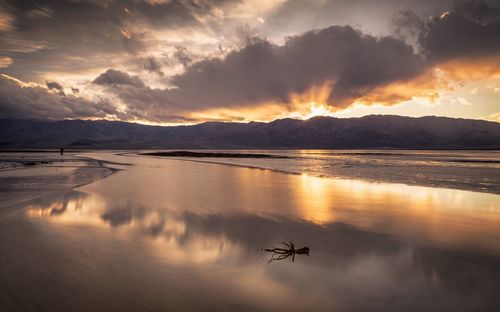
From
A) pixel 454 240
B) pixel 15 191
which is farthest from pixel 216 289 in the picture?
pixel 15 191

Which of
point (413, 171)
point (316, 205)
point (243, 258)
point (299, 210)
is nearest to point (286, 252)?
point (243, 258)

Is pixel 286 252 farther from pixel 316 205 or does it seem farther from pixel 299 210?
pixel 316 205

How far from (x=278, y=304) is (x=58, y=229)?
25.6ft

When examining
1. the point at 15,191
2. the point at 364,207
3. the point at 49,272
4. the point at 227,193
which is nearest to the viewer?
the point at 49,272

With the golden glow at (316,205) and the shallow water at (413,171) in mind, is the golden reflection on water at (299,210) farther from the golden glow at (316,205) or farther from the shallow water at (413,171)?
the shallow water at (413,171)

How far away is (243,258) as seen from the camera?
736 centimetres

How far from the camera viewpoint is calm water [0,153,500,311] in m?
5.33

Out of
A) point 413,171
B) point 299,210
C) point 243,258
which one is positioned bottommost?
point 299,210

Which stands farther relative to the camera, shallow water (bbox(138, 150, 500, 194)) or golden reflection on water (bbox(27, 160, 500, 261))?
shallow water (bbox(138, 150, 500, 194))

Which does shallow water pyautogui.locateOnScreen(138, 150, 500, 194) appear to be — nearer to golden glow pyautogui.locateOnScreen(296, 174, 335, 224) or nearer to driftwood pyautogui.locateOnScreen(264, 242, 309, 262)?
golden glow pyautogui.locateOnScreen(296, 174, 335, 224)

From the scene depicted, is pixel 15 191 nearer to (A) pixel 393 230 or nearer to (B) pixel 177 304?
(B) pixel 177 304

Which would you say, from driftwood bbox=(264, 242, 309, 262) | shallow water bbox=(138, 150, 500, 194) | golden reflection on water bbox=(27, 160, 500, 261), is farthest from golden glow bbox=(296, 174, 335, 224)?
shallow water bbox=(138, 150, 500, 194)

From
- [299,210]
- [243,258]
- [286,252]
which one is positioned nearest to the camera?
[243,258]

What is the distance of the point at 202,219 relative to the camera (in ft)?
37.2
